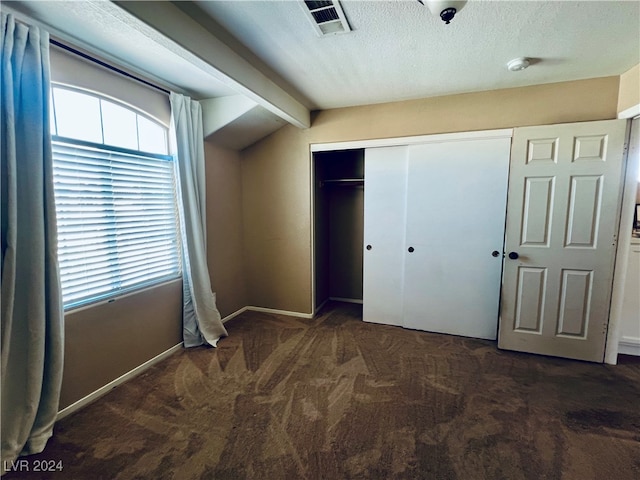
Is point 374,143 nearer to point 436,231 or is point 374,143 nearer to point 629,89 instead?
point 436,231

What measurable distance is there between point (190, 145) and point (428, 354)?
9.70 feet

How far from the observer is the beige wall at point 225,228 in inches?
126

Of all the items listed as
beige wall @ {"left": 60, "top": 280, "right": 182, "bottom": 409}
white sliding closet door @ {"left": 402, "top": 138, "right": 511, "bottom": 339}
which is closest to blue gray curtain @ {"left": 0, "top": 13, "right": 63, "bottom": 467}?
beige wall @ {"left": 60, "top": 280, "right": 182, "bottom": 409}

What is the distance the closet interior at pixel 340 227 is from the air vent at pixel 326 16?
1.92 meters

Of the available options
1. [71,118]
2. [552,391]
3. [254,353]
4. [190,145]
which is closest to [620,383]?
[552,391]

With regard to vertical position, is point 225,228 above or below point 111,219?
below

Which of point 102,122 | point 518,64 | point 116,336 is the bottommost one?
point 116,336

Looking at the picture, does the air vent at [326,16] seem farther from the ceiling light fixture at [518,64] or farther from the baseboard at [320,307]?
the baseboard at [320,307]

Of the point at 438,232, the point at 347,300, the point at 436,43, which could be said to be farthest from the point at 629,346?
the point at 436,43

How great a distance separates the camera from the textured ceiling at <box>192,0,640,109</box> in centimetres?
159

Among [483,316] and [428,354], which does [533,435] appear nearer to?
[428,354]

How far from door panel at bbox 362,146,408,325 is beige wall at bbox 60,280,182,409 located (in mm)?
2048

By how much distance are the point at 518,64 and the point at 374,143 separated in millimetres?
1327

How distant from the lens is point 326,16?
1657mm
